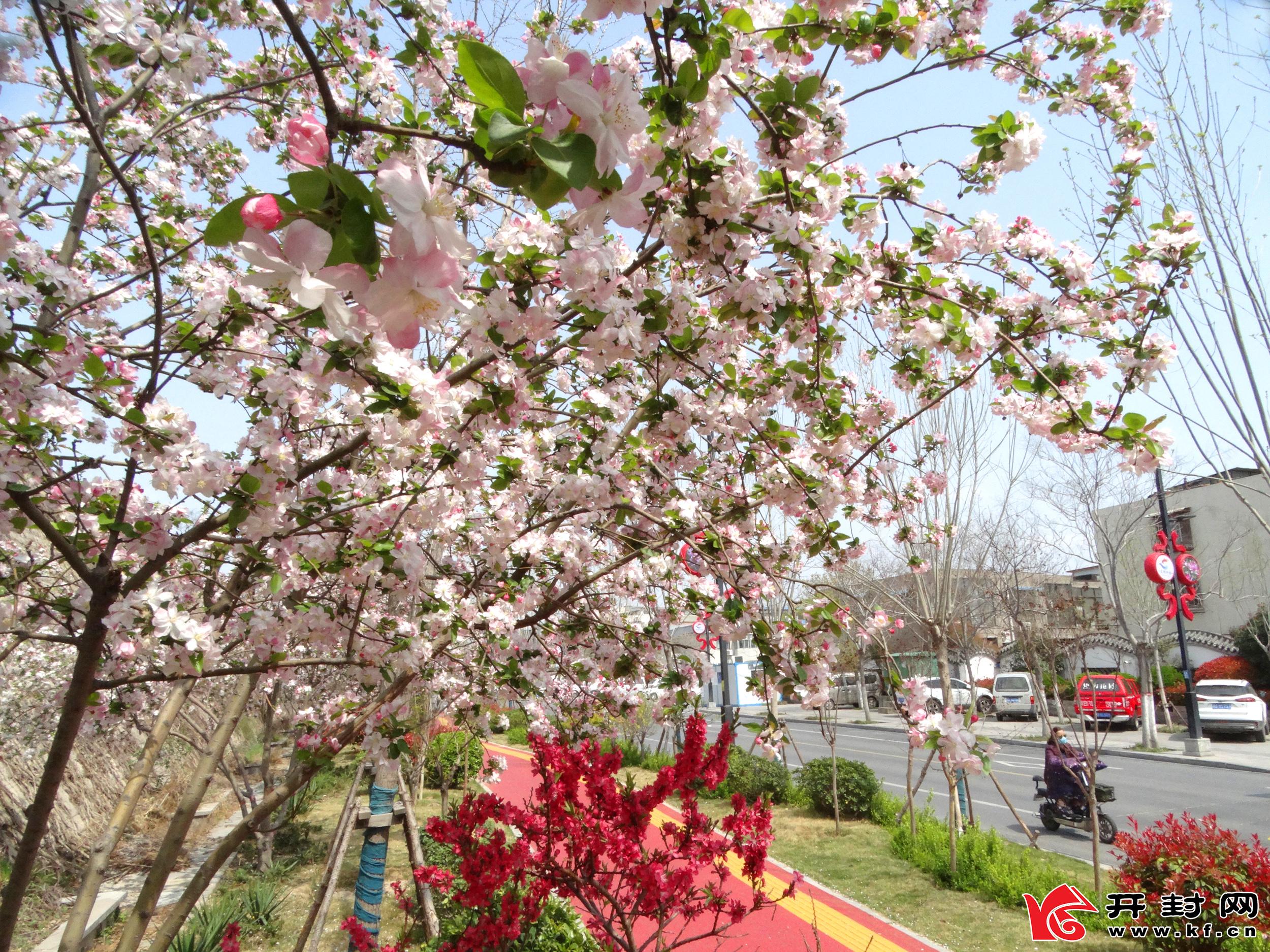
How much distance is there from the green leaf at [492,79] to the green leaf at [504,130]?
0.06ft

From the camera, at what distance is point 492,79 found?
0.76 m

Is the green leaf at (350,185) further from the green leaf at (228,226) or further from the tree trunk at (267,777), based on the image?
the tree trunk at (267,777)

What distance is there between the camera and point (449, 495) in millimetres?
3004

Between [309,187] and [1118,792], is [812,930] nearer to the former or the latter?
[309,187]

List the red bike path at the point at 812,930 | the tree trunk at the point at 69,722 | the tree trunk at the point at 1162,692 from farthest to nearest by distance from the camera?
the tree trunk at the point at 1162,692 → the red bike path at the point at 812,930 → the tree trunk at the point at 69,722

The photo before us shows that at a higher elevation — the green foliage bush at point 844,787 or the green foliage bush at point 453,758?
the green foliage bush at point 453,758

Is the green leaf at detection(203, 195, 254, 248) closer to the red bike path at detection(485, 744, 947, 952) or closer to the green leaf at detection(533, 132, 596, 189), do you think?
the green leaf at detection(533, 132, 596, 189)

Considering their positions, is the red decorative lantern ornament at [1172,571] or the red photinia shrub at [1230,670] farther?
the red photinia shrub at [1230,670]

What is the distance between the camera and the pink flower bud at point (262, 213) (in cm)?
73

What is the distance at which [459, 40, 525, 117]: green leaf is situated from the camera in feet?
2.45

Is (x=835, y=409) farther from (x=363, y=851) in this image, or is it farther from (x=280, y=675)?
(x=280, y=675)

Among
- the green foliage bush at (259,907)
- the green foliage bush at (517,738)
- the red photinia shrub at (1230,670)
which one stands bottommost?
the green foliage bush at (517,738)
